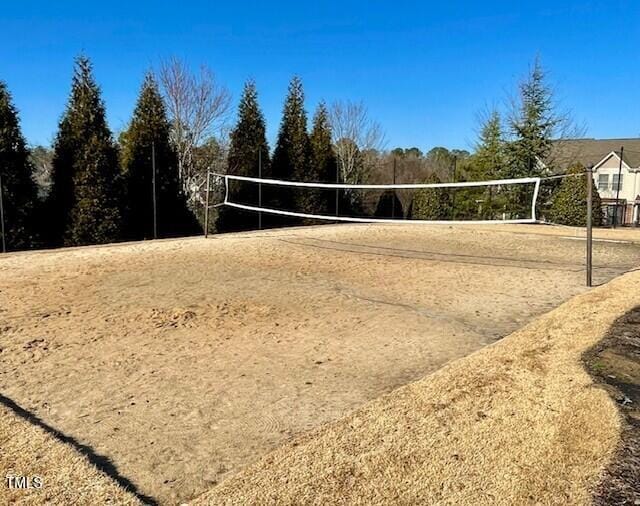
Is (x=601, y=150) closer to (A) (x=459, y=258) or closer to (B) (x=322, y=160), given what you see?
(B) (x=322, y=160)

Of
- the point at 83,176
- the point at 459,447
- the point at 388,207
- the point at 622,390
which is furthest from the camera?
the point at 388,207

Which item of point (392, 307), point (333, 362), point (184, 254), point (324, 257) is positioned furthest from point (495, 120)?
→ point (333, 362)

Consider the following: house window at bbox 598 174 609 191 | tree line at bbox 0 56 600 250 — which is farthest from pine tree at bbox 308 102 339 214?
house window at bbox 598 174 609 191

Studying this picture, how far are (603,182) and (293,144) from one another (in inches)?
978

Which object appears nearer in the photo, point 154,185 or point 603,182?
point 154,185

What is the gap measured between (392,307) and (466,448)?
3.25 m

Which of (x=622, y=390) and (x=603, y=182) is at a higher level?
(x=603, y=182)

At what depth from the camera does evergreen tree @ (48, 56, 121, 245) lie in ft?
38.2

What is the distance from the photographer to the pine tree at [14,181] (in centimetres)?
1068

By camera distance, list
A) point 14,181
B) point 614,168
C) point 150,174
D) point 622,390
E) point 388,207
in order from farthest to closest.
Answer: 1. point 614,168
2. point 388,207
3. point 150,174
4. point 14,181
5. point 622,390

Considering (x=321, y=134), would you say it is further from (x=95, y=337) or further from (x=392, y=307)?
(x=95, y=337)

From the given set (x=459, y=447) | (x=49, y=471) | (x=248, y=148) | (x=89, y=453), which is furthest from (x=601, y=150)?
(x=49, y=471)

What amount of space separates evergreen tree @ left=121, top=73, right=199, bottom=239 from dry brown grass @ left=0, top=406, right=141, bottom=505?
10833 millimetres

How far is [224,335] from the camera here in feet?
14.6
